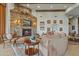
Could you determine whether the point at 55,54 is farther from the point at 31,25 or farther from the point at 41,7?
the point at 41,7

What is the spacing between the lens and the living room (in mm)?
2684

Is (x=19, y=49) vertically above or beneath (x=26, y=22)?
beneath

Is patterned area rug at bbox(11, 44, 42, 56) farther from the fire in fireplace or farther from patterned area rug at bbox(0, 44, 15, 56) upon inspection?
the fire in fireplace

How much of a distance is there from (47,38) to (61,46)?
28 cm

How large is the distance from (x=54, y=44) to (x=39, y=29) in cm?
37

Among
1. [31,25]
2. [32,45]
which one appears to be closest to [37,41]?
[32,45]

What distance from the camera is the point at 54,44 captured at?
2.68 m

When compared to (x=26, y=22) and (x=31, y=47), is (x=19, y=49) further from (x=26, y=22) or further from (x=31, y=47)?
(x=26, y=22)

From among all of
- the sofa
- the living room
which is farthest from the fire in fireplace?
the sofa

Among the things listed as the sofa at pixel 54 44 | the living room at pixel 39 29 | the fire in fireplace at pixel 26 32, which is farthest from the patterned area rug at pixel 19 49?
the sofa at pixel 54 44

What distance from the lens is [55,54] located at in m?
2.71

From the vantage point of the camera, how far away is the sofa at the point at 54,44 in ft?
8.77

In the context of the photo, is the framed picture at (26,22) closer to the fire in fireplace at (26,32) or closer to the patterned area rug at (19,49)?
the fire in fireplace at (26,32)

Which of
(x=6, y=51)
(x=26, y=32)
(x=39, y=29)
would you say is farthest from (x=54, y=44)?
(x=6, y=51)
